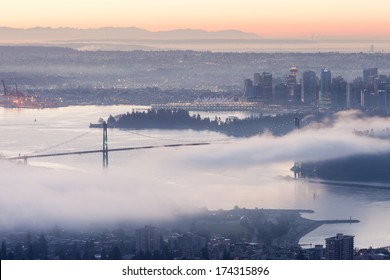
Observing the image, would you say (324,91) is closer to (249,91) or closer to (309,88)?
(309,88)

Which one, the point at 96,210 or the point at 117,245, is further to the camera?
the point at 96,210

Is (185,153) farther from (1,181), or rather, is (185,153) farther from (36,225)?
(36,225)

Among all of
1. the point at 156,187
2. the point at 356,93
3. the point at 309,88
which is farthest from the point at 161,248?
the point at 309,88

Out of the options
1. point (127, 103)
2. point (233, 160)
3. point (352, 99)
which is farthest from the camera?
point (127, 103)

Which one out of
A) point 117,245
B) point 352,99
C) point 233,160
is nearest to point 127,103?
point 352,99

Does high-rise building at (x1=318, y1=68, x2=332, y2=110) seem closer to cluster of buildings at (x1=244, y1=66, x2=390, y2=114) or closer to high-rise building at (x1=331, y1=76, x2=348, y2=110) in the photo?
cluster of buildings at (x1=244, y1=66, x2=390, y2=114)

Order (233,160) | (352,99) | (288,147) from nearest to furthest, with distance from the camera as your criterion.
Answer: (233,160) < (288,147) < (352,99)

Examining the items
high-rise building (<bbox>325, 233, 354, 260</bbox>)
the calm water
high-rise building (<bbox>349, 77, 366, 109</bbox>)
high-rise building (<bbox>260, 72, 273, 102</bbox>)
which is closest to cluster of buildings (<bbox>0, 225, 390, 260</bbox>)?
high-rise building (<bbox>325, 233, 354, 260</bbox>)
